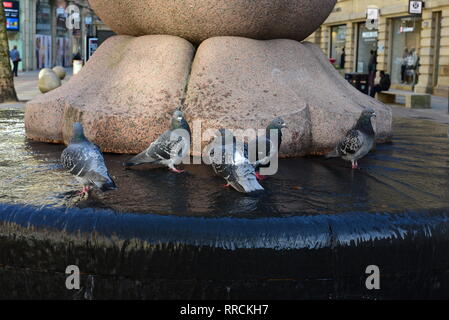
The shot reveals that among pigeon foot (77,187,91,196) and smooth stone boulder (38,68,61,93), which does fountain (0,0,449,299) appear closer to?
pigeon foot (77,187,91,196)

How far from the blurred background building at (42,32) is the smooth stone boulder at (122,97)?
27.3 metres

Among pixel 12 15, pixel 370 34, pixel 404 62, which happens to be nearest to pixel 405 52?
pixel 404 62

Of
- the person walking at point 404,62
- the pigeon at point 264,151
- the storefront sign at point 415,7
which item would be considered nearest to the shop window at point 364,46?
the person walking at point 404,62

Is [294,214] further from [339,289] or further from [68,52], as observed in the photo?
[68,52]

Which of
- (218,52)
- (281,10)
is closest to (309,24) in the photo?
(281,10)

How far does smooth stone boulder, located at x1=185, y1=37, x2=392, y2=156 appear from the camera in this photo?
522cm

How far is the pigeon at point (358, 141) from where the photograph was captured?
4.63 m

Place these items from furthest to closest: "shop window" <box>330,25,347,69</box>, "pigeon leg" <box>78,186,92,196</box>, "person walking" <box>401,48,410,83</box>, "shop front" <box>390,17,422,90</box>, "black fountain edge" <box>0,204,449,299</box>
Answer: "shop window" <box>330,25,347,69</box>, "person walking" <box>401,48,410,83</box>, "shop front" <box>390,17,422,90</box>, "pigeon leg" <box>78,186,92,196</box>, "black fountain edge" <box>0,204,449,299</box>

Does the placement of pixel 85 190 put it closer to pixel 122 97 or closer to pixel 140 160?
pixel 140 160

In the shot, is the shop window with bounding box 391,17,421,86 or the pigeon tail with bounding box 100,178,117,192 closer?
the pigeon tail with bounding box 100,178,117,192

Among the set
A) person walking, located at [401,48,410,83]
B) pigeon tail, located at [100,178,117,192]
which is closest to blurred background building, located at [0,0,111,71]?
person walking, located at [401,48,410,83]

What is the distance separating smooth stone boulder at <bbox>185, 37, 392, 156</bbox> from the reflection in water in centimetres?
33

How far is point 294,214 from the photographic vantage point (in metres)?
3.22

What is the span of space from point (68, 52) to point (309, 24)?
139 feet
